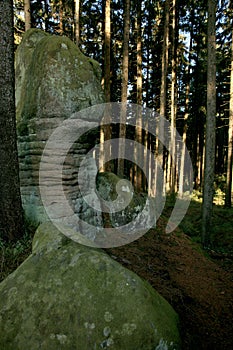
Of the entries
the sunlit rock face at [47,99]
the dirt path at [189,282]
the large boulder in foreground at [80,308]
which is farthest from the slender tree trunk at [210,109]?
the large boulder in foreground at [80,308]

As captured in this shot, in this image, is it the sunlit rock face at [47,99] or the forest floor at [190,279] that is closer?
the forest floor at [190,279]

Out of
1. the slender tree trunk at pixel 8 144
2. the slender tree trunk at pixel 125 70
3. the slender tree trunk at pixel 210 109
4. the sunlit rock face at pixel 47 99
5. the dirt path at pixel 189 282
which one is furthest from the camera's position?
the slender tree trunk at pixel 125 70

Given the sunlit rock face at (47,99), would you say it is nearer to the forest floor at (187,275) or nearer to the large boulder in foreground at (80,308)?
the forest floor at (187,275)

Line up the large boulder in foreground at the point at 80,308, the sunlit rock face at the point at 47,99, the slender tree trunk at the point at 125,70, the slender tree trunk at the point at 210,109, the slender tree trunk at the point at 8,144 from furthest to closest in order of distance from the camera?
the slender tree trunk at the point at 125,70
the slender tree trunk at the point at 210,109
the sunlit rock face at the point at 47,99
the slender tree trunk at the point at 8,144
the large boulder in foreground at the point at 80,308

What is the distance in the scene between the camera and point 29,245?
5.40 metres

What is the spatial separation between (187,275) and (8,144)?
5.04 metres

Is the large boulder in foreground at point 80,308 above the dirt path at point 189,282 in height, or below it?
above

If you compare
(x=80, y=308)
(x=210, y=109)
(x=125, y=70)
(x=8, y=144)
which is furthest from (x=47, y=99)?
(x=125, y=70)

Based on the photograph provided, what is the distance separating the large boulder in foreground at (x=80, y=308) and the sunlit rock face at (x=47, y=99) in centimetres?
337

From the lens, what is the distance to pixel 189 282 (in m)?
5.68

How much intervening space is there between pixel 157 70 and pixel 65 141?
16616 millimetres

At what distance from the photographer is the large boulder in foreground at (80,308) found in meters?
2.64

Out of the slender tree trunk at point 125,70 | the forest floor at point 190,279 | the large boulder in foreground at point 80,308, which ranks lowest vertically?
the forest floor at point 190,279

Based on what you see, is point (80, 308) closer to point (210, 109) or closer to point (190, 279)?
point (190, 279)
